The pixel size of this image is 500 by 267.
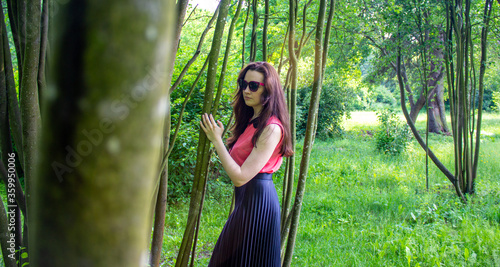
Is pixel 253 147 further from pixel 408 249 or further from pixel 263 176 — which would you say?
pixel 408 249

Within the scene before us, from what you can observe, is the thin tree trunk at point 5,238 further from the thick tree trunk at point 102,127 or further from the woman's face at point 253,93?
the thick tree trunk at point 102,127

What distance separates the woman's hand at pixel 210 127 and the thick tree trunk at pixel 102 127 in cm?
128

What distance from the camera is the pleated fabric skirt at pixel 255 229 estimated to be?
6.60 ft

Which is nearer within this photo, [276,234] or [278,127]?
[278,127]

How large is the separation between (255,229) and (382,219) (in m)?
3.00

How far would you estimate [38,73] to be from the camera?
1500 millimetres

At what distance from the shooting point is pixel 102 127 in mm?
278

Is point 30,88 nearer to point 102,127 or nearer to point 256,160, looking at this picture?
point 256,160

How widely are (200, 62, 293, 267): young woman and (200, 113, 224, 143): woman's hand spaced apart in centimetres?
30

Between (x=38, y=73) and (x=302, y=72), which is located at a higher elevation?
(x=302, y=72)

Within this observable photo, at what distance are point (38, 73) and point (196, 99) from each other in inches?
154

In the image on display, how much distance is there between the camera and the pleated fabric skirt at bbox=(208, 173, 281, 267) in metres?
2.01

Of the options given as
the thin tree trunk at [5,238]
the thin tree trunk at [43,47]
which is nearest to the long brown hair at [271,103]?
the thin tree trunk at [43,47]

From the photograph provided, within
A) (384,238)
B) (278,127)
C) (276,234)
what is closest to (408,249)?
(384,238)
